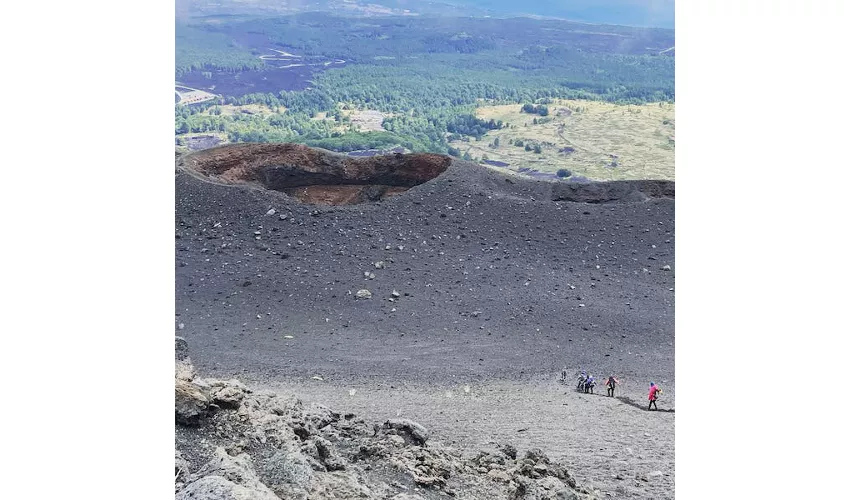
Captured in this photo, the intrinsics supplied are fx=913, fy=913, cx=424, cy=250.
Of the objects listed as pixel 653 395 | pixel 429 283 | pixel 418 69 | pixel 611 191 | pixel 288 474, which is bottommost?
pixel 653 395

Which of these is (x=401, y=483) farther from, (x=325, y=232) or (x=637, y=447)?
(x=325, y=232)

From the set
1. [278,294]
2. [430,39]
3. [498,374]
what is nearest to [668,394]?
[498,374]

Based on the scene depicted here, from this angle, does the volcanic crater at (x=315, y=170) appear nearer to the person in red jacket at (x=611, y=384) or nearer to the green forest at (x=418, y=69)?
the green forest at (x=418, y=69)

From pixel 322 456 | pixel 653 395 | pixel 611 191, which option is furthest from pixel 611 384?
pixel 611 191

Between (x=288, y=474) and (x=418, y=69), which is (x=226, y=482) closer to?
(x=288, y=474)

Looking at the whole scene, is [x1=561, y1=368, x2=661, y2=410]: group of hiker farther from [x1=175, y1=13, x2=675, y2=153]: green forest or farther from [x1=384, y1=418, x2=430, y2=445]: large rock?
[x1=175, y1=13, x2=675, y2=153]: green forest

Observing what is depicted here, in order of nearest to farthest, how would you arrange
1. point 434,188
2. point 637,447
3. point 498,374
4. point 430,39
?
point 637,447, point 498,374, point 430,39, point 434,188

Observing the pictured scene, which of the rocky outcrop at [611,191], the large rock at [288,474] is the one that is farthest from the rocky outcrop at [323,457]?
the rocky outcrop at [611,191]
